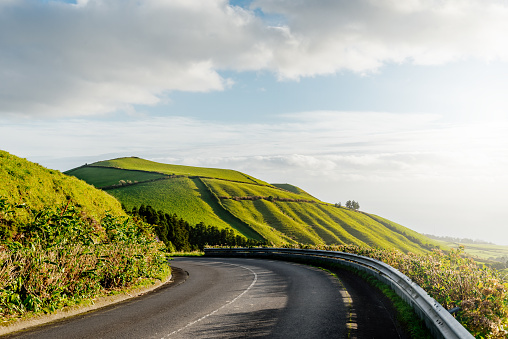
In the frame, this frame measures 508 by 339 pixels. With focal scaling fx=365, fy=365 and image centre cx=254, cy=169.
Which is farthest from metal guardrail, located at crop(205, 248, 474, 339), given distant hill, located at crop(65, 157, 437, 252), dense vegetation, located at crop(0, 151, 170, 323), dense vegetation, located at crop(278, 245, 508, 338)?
distant hill, located at crop(65, 157, 437, 252)

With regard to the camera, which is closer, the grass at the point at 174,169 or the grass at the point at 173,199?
the grass at the point at 173,199

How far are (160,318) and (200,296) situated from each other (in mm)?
3551

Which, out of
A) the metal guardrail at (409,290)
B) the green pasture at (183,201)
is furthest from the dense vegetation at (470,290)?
the green pasture at (183,201)

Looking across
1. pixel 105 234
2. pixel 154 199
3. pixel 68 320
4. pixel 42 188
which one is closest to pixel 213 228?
pixel 154 199

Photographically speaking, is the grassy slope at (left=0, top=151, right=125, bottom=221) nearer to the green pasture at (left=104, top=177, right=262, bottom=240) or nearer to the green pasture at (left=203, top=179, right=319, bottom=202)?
the green pasture at (left=104, top=177, right=262, bottom=240)

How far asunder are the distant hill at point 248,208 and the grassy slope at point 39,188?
222 ft

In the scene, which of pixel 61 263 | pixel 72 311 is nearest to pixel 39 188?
pixel 61 263

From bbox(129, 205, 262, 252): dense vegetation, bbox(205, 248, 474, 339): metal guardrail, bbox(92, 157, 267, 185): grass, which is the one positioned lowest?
bbox(129, 205, 262, 252): dense vegetation

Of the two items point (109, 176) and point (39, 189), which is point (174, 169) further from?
point (39, 189)

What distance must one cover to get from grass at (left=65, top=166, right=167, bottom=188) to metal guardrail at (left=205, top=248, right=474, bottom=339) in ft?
341

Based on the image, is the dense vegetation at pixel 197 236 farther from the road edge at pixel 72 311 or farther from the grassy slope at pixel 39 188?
the road edge at pixel 72 311

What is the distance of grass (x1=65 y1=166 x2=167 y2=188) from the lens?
12329 cm

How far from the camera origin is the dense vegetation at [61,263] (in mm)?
9453

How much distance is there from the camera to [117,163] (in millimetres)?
150125
